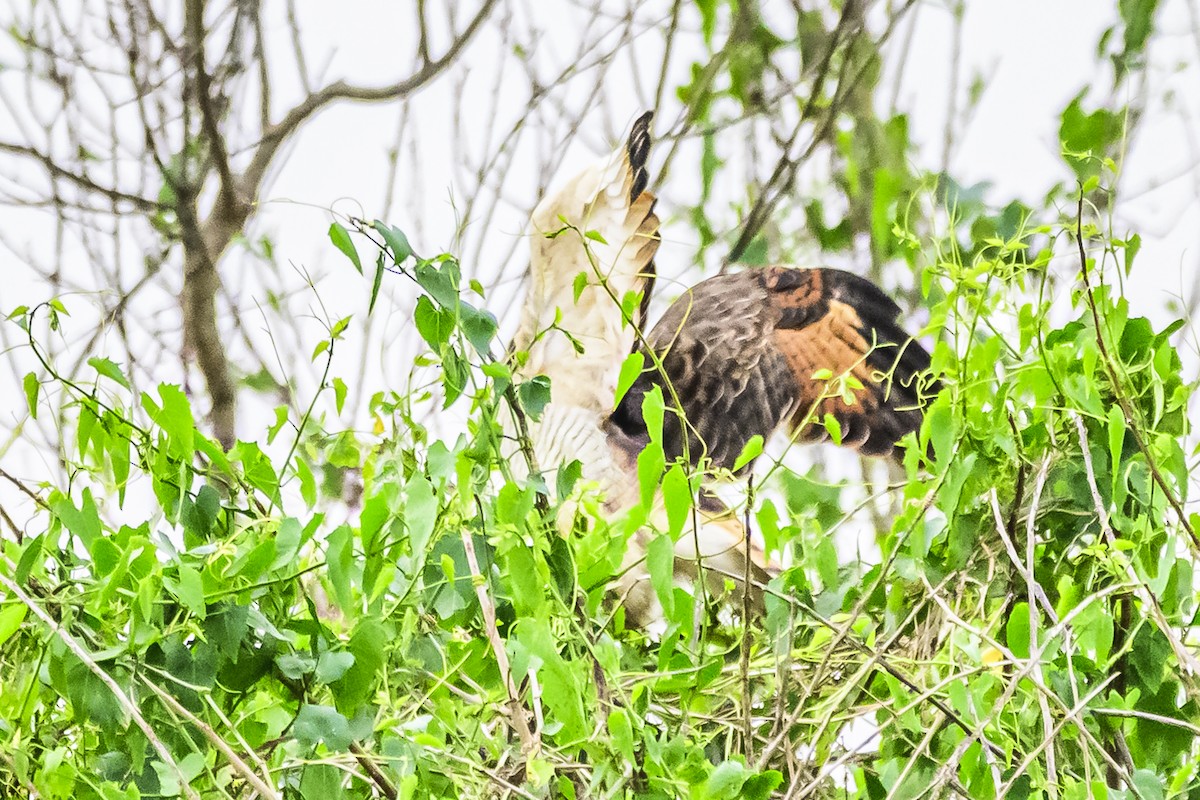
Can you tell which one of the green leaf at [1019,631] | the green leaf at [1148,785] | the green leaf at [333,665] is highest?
the green leaf at [333,665]

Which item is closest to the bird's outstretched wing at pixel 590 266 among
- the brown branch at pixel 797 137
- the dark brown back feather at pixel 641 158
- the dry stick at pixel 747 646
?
the dark brown back feather at pixel 641 158

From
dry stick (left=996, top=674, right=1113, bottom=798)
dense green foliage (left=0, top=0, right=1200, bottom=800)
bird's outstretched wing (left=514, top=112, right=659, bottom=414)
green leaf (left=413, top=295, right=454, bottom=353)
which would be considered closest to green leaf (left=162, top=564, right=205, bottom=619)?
dense green foliage (left=0, top=0, right=1200, bottom=800)

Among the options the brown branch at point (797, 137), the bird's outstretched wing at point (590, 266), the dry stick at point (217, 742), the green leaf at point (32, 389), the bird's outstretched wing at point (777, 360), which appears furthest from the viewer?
the brown branch at point (797, 137)

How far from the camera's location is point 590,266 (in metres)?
0.75

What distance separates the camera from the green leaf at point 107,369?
0.42m

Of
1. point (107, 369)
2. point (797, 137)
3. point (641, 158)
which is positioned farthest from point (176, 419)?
point (797, 137)

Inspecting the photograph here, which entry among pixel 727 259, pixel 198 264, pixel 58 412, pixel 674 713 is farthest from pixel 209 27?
pixel 674 713

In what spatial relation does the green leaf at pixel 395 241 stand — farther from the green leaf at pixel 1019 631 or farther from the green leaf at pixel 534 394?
the green leaf at pixel 1019 631

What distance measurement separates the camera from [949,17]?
118 cm

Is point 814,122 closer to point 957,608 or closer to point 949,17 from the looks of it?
point 949,17

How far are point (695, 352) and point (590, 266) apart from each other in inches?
7.4

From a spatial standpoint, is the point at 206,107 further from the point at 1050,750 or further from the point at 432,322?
the point at 1050,750

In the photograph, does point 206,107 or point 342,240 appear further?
point 206,107

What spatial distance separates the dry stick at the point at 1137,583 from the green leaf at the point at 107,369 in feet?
1.09
